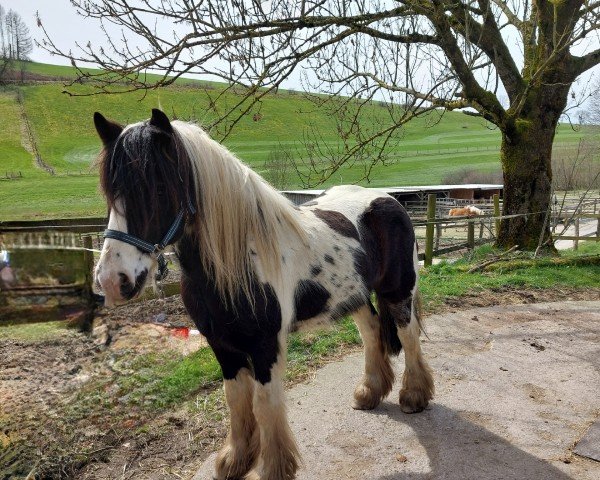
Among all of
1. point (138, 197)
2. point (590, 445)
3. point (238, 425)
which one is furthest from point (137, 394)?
point (590, 445)

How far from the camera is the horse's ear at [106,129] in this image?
6.76ft

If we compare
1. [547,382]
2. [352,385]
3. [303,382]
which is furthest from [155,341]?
[547,382]

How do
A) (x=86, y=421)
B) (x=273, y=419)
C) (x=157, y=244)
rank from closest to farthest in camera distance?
(x=157, y=244) < (x=273, y=419) < (x=86, y=421)

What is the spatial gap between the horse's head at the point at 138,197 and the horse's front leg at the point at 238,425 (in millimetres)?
882

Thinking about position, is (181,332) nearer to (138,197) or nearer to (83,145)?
(138,197)

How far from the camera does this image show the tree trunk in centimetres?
812

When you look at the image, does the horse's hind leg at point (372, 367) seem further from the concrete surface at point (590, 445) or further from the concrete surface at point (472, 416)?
the concrete surface at point (590, 445)

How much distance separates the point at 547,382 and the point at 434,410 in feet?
3.59

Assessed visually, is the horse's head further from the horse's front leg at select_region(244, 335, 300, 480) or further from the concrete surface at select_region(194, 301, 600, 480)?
the concrete surface at select_region(194, 301, 600, 480)

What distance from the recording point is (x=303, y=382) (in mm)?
3910

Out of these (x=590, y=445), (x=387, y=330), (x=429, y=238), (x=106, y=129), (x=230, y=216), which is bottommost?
(x=590, y=445)

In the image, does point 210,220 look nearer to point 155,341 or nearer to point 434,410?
point 434,410

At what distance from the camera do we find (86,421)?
3.27 m

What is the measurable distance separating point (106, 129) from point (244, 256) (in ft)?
2.83
